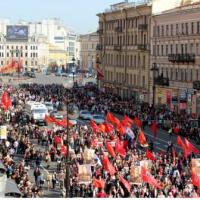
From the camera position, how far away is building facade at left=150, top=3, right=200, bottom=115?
70.0 meters

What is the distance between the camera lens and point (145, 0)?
87375mm

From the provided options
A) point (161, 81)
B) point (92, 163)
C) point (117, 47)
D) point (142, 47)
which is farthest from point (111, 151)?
point (117, 47)

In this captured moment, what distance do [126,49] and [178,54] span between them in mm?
21129

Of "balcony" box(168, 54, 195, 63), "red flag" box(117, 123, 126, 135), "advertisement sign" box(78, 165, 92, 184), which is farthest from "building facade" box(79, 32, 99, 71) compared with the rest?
"advertisement sign" box(78, 165, 92, 184)

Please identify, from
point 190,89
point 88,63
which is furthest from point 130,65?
point 88,63

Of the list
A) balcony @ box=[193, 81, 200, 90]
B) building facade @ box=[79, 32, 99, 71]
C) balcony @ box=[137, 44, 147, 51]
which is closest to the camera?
A: balcony @ box=[193, 81, 200, 90]

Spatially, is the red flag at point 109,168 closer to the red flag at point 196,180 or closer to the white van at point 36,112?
the red flag at point 196,180

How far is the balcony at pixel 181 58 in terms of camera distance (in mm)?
70562

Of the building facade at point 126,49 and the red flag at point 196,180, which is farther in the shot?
the building facade at point 126,49

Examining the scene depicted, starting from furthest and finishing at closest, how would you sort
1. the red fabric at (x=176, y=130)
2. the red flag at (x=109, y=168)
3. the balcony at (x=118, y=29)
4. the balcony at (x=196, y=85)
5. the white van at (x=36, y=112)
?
the balcony at (x=118, y=29) < the balcony at (x=196, y=85) < the white van at (x=36, y=112) < the red fabric at (x=176, y=130) < the red flag at (x=109, y=168)

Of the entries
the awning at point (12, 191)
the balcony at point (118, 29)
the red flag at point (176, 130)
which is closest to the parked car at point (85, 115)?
the red flag at point (176, 130)

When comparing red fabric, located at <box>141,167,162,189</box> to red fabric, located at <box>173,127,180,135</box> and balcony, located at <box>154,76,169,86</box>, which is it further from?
balcony, located at <box>154,76,169,86</box>

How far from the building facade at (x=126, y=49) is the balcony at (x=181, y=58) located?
22.3 feet

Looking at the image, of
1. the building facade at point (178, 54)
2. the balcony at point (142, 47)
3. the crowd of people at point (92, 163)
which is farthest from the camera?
the balcony at point (142, 47)
